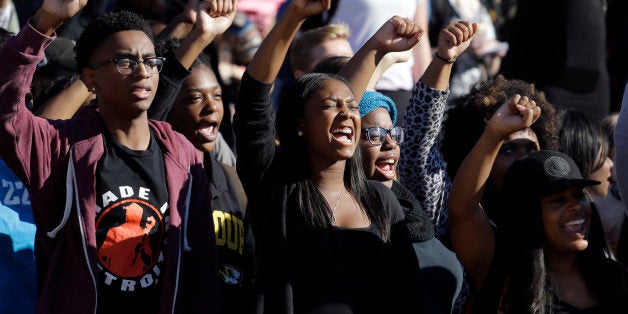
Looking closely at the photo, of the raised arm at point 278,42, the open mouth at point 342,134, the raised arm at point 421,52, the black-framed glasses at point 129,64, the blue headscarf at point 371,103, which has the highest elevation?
the raised arm at point 278,42

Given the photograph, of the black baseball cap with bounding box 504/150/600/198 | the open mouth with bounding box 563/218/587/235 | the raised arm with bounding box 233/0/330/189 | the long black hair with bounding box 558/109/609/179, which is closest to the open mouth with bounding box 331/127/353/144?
the raised arm with bounding box 233/0/330/189

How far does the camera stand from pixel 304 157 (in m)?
4.32

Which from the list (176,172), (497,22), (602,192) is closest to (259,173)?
(176,172)

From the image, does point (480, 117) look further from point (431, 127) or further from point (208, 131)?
point (208, 131)

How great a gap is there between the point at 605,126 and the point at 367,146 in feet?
7.30

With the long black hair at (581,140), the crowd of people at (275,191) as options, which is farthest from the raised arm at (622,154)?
the long black hair at (581,140)

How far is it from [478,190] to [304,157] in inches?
26.9

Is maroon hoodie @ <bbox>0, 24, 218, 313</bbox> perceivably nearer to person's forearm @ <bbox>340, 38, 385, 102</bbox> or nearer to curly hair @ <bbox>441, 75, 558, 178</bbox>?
person's forearm @ <bbox>340, 38, 385, 102</bbox>

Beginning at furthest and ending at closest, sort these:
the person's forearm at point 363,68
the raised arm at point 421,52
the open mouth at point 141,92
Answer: the raised arm at point 421,52 < the person's forearm at point 363,68 < the open mouth at point 141,92

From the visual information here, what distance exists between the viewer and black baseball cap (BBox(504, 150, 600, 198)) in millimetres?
4498

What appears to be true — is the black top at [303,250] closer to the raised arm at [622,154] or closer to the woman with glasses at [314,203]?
the woman with glasses at [314,203]

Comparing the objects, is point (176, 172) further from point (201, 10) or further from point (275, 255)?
point (201, 10)

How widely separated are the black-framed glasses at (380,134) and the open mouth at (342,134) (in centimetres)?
42

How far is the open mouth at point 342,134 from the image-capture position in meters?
4.28
